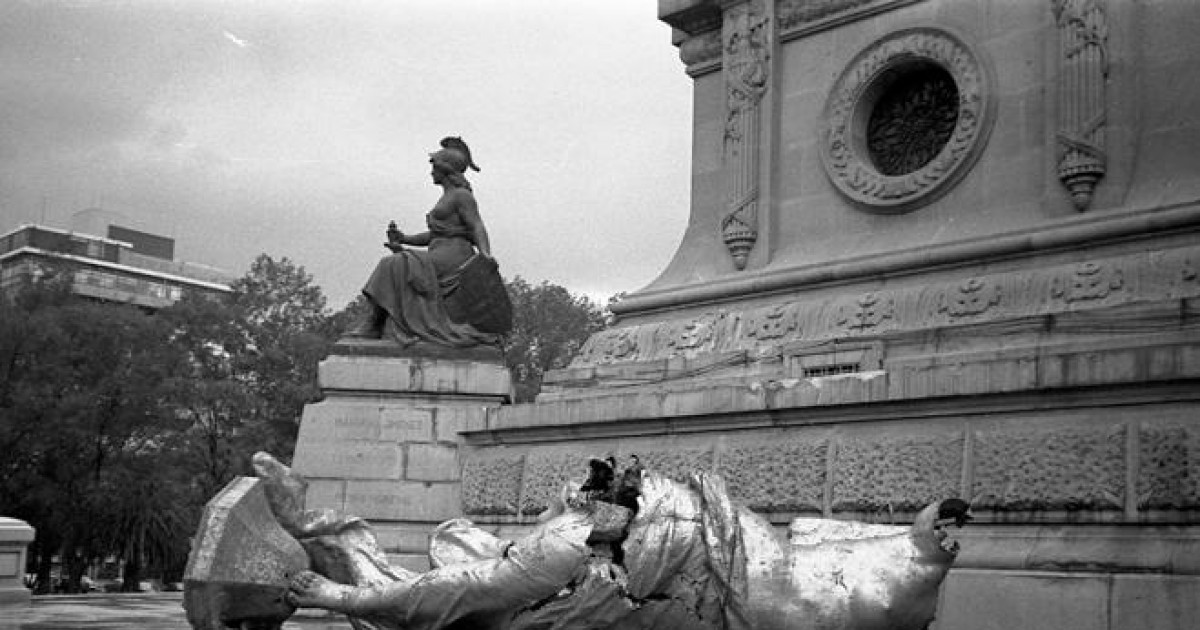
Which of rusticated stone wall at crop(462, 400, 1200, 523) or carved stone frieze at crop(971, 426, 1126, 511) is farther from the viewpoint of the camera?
carved stone frieze at crop(971, 426, 1126, 511)

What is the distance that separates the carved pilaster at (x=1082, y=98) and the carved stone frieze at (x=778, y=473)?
13.6 ft

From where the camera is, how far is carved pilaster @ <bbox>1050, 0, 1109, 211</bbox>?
10758 millimetres

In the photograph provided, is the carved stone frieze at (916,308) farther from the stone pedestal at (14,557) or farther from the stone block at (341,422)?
the stone pedestal at (14,557)

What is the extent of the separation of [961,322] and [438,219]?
6.22 metres

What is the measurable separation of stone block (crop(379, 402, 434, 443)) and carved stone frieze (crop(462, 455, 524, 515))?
7.76 feet

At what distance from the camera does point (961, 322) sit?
35.2ft

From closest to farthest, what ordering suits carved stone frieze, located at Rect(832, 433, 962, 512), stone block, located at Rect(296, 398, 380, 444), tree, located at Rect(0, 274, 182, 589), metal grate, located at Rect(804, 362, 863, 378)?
carved stone frieze, located at Rect(832, 433, 962, 512) < metal grate, located at Rect(804, 362, 863, 378) < stone block, located at Rect(296, 398, 380, 444) < tree, located at Rect(0, 274, 182, 589)

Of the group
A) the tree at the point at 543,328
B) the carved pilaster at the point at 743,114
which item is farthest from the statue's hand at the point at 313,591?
the tree at the point at 543,328

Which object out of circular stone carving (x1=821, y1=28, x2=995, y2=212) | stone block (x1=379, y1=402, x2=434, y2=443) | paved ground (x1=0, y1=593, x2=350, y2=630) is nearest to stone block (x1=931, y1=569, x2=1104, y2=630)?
paved ground (x1=0, y1=593, x2=350, y2=630)

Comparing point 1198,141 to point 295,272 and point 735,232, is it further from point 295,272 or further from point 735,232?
point 295,272

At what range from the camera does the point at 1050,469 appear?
695 centimetres

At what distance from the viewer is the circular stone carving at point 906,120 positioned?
38.9 ft

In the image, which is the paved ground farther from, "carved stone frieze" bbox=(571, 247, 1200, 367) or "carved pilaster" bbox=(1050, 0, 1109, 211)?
"carved pilaster" bbox=(1050, 0, 1109, 211)

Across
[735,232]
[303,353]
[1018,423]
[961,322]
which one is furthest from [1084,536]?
[303,353]
